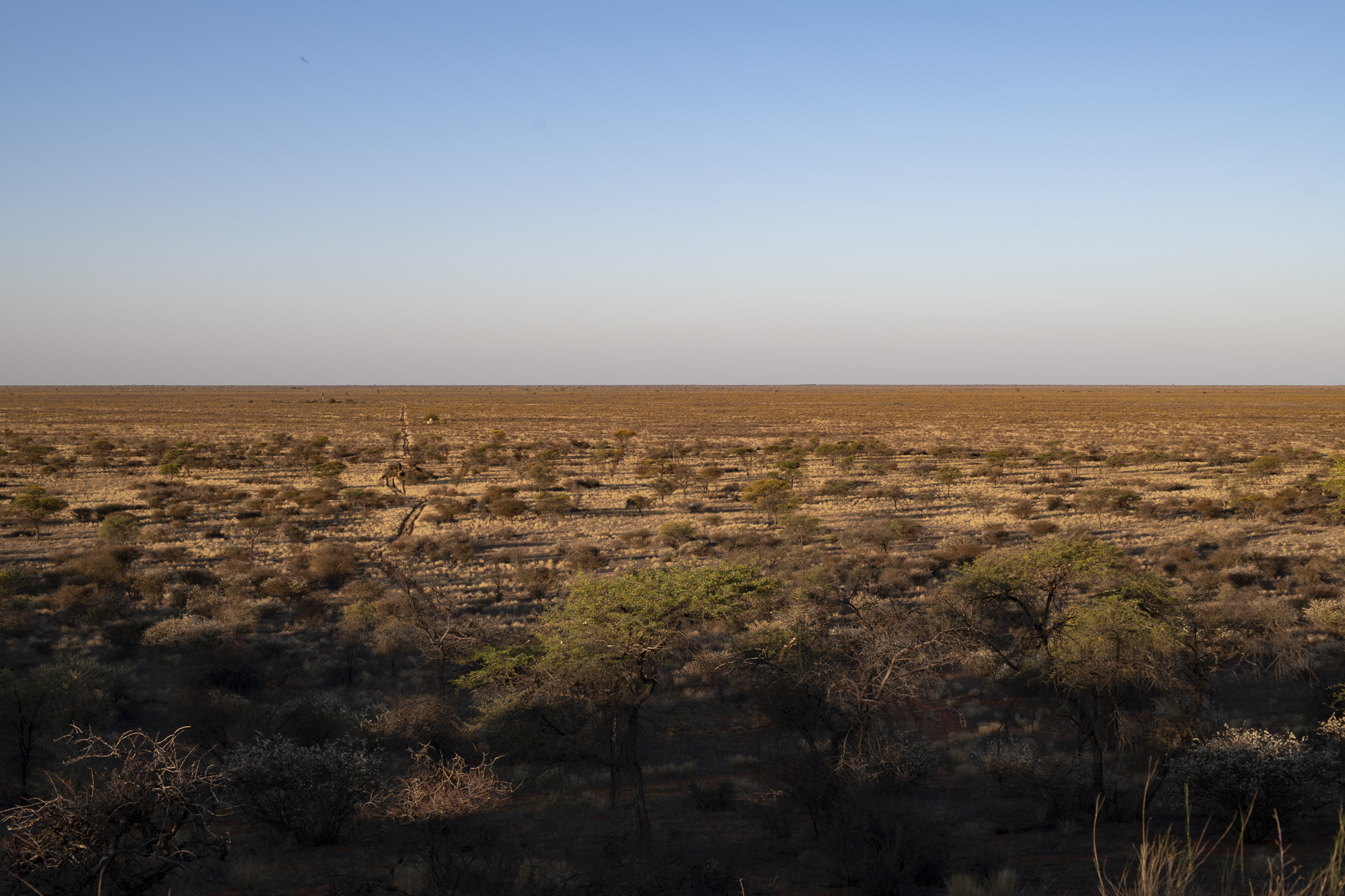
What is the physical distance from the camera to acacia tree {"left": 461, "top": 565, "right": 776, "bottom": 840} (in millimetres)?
8992

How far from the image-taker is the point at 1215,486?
1495 inches

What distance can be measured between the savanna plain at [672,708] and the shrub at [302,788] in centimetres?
4

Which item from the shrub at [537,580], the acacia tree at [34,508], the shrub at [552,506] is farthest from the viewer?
the shrub at [552,506]

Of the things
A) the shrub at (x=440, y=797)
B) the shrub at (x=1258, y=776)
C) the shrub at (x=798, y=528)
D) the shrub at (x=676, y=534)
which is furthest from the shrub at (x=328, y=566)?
the shrub at (x=1258, y=776)

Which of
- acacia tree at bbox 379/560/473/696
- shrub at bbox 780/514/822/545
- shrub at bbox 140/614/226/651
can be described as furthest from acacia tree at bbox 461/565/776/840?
shrub at bbox 780/514/822/545

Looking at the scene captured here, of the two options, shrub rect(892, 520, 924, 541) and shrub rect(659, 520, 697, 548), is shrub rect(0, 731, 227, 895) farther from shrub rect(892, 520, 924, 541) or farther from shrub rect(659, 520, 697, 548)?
shrub rect(892, 520, 924, 541)

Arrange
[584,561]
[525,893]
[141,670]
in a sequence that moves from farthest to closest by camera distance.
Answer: [584,561] → [141,670] → [525,893]

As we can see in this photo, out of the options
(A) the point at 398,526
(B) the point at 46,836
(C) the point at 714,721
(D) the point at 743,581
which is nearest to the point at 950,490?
(A) the point at 398,526

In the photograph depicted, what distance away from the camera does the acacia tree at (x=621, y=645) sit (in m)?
8.99

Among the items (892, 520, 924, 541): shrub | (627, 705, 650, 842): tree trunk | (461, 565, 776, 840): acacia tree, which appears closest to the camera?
(627, 705, 650, 842): tree trunk

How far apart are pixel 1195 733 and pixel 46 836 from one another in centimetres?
1192

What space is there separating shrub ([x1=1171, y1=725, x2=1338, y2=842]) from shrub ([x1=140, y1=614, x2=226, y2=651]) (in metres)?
16.3

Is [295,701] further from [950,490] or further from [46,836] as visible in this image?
[950,490]

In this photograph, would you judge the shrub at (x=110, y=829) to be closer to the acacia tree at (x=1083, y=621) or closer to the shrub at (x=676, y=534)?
the acacia tree at (x=1083, y=621)
